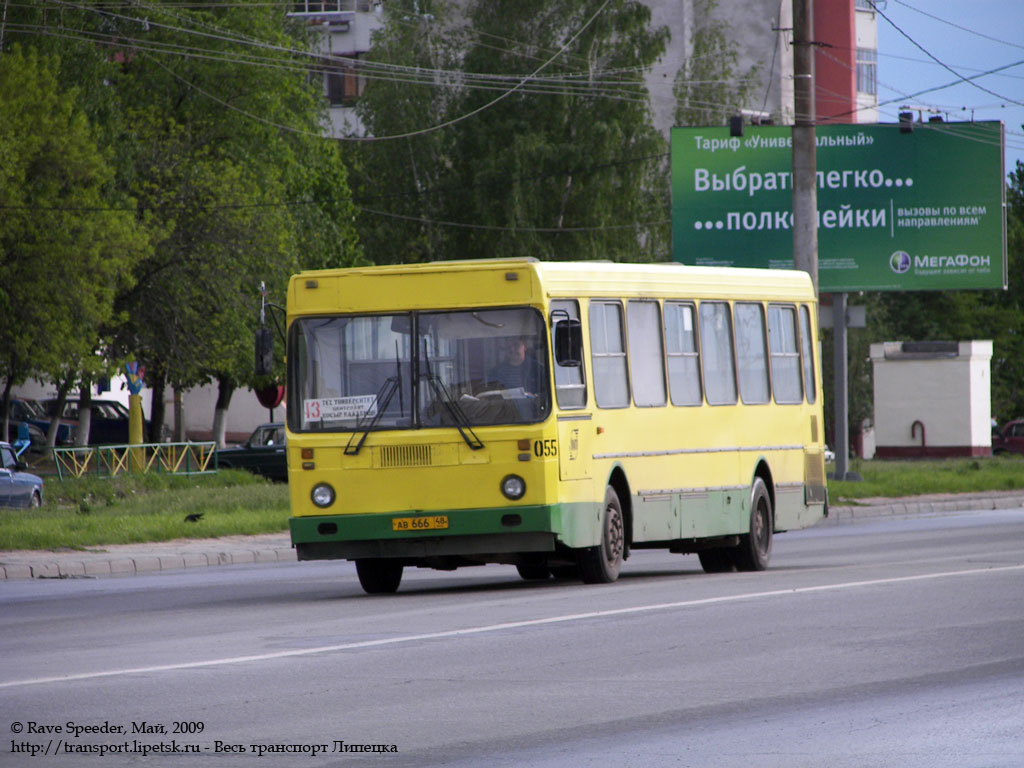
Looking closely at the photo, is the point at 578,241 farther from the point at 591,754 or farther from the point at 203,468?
the point at 591,754

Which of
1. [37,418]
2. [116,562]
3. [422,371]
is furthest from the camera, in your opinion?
[37,418]

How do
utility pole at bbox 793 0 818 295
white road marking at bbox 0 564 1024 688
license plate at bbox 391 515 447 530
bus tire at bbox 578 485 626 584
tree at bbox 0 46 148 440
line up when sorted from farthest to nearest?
1. tree at bbox 0 46 148 440
2. utility pole at bbox 793 0 818 295
3. bus tire at bbox 578 485 626 584
4. license plate at bbox 391 515 447 530
5. white road marking at bbox 0 564 1024 688

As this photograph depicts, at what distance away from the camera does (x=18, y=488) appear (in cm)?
3319

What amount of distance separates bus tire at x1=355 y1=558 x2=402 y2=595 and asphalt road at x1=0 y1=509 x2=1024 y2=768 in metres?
0.35

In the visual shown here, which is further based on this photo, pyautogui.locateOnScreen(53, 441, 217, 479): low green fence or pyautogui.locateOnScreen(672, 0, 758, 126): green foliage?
pyautogui.locateOnScreen(672, 0, 758, 126): green foliage

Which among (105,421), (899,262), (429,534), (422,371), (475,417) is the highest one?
(899,262)

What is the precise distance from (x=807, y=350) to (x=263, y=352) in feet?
21.9

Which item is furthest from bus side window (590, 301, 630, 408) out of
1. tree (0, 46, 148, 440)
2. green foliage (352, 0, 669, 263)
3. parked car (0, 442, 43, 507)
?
green foliage (352, 0, 669, 263)

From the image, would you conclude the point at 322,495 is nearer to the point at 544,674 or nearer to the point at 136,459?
the point at 544,674

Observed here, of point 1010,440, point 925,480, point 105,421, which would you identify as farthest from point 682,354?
point 1010,440

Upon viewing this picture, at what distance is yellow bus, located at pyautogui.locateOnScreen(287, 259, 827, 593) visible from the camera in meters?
15.7

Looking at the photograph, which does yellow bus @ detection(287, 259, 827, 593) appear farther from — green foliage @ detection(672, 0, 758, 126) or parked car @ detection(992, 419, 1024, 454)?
green foliage @ detection(672, 0, 758, 126)

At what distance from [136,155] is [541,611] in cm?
3507

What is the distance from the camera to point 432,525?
616 inches
